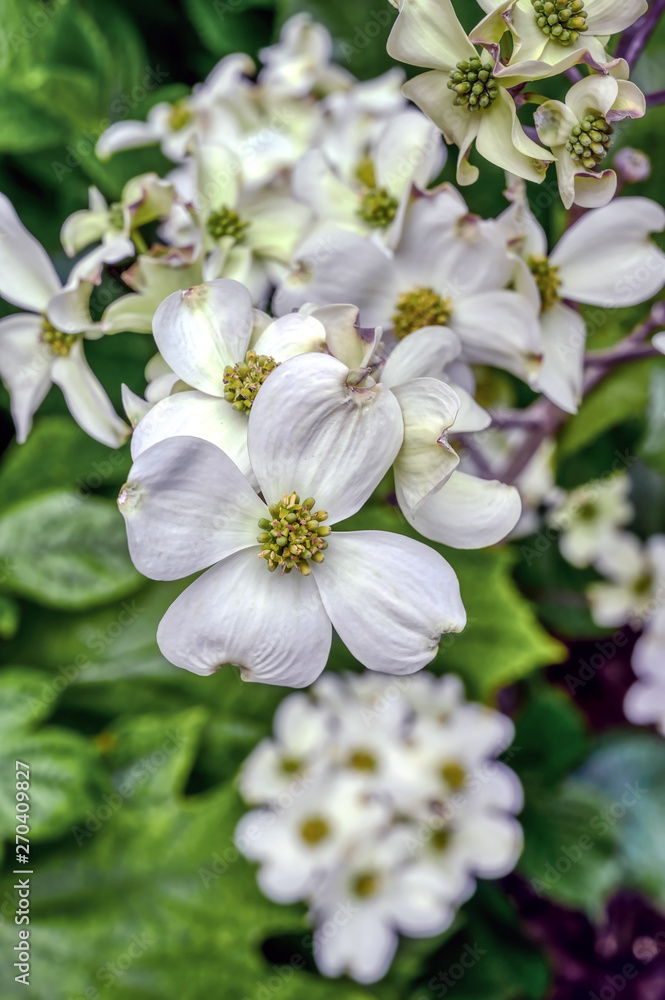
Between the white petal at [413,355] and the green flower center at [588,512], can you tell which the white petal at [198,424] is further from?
the green flower center at [588,512]

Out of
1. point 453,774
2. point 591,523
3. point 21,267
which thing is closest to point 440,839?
point 453,774

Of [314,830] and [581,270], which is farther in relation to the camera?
[314,830]

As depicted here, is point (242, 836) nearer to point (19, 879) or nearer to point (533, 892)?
point (19, 879)

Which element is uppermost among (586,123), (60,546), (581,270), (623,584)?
(586,123)

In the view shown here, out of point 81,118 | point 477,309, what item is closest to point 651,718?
point 477,309

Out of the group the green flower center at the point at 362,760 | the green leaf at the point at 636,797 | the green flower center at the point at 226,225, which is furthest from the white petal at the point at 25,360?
the green leaf at the point at 636,797

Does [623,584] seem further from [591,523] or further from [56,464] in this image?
[56,464]
